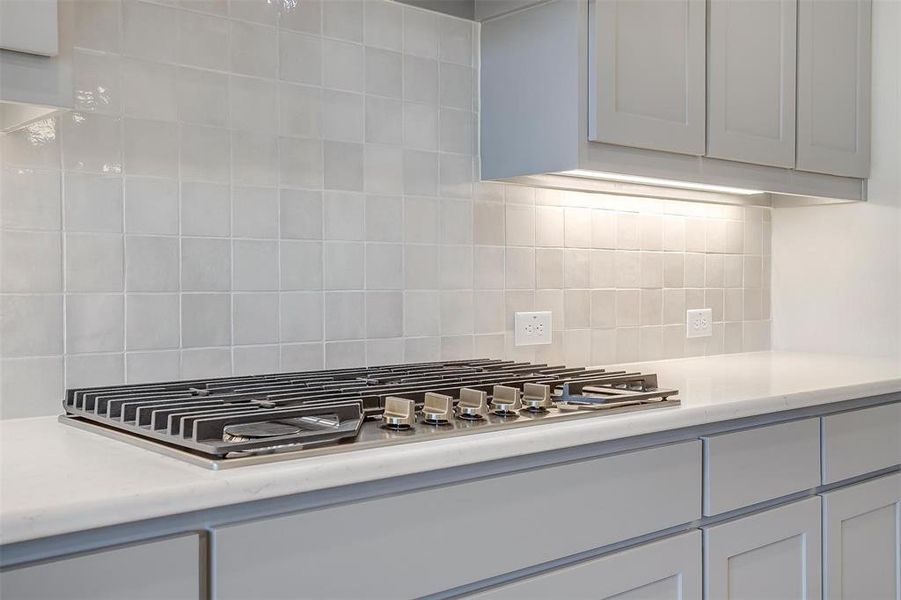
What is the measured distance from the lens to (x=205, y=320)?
5.62ft

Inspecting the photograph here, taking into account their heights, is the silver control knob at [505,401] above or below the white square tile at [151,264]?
below

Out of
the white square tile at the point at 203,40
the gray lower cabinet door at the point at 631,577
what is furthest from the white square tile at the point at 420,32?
the gray lower cabinet door at the point at 631,577

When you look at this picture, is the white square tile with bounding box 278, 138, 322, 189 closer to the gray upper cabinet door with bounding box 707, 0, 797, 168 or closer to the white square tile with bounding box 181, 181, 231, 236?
the white square tile with bounding box 181, 181, 231, 236

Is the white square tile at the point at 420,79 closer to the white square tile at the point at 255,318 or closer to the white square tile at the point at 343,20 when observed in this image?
the white square tile at the point at 343,20

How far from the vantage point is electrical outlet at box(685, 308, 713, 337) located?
2.69 m

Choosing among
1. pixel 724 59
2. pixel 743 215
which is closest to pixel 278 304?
pixel 724 59

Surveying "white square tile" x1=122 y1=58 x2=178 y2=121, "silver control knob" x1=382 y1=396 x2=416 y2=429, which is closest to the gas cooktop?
"silver control knob" x1=382 y1=396 x2=416 y2=429

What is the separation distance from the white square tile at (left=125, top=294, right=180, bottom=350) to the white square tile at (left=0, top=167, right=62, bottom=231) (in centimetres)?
20

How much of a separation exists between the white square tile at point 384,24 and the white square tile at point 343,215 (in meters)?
0.37

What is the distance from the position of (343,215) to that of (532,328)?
25.3 inches

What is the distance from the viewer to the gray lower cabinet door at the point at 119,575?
0.88 m

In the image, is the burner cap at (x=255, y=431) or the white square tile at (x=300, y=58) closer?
the burner cap at (x=255, y=431)

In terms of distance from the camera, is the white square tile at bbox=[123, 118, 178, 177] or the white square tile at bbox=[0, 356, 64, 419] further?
the white square tile at bbox=[123, 118, 178, 177]

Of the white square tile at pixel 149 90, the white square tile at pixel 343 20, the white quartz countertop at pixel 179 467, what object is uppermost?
the white square tile at pixel 343 20
